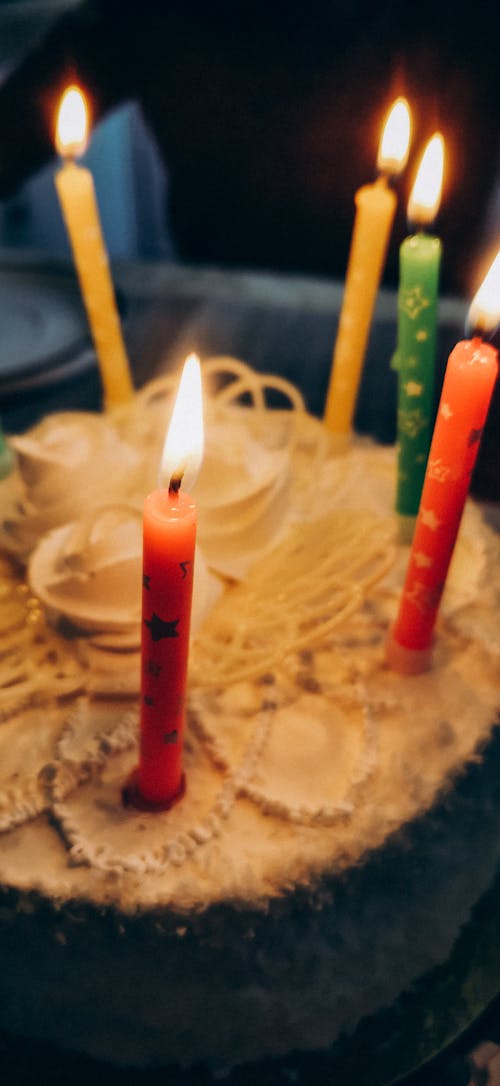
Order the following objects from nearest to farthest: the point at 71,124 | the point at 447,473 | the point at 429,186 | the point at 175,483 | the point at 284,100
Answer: the point at 175,483 < the point at 447,473 < the point at 429,186 < the point at 71,124 < the point at 284,100

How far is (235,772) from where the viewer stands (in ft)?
1.96

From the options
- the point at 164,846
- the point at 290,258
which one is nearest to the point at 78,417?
the point at 164,846

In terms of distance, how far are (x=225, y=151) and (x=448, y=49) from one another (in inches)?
19.9

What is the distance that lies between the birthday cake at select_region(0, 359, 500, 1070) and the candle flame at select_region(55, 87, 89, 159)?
26 centimetres

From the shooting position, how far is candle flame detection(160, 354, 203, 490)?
0.44m

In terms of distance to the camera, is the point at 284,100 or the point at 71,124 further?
the point at 284,100

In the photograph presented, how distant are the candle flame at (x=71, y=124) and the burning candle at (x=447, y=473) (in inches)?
17.7

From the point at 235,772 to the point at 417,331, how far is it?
1.24 ft

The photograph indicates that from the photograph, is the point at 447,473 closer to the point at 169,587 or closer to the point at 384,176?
the point at 169,587

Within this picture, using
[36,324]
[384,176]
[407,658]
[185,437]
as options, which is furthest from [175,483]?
[36,324]

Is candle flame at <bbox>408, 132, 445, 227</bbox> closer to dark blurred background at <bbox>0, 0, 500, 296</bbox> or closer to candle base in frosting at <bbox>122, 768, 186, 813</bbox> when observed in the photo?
candle base in frosting at <bbox>122, 768, 186, 813</bbox>

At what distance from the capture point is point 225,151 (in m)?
1.91

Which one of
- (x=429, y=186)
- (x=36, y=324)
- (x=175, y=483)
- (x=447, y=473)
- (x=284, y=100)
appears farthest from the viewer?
(x=284, y=100)

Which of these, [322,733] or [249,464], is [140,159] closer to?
[249,464]
